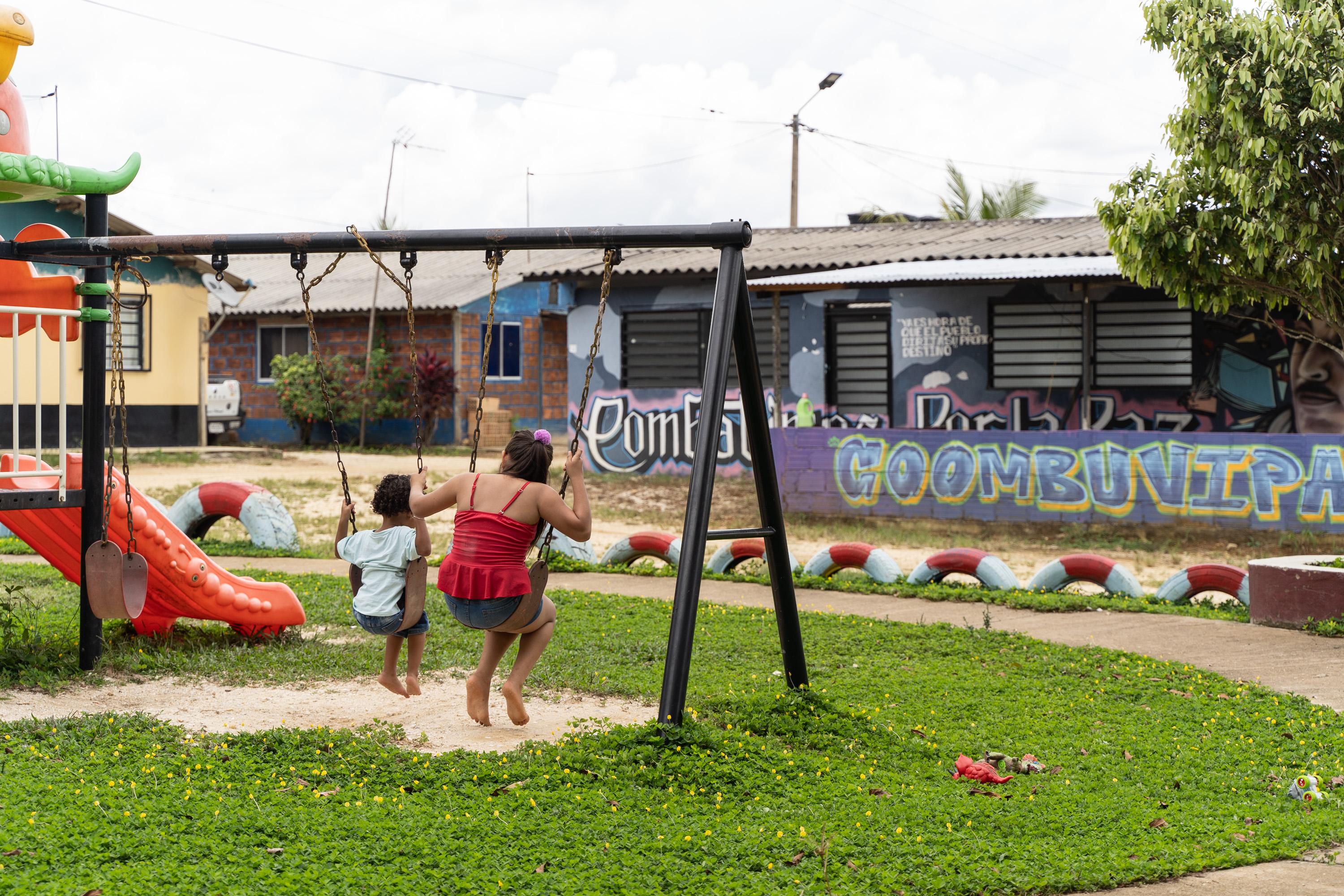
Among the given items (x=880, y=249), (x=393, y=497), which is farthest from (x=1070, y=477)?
(x=393, y=497)

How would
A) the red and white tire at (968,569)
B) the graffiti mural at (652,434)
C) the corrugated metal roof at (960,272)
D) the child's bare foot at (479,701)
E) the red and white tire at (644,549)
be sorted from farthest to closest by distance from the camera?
the graffiti mural at (652,434) → the corrugated metal roof at (960,272) → the red and white tire at (644,549) → the red and white tire at (968,569) → the child's bare foot at (479,701)

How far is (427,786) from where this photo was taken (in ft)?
14.9

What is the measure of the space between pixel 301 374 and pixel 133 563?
19960 millimetres

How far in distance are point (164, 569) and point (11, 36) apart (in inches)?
113

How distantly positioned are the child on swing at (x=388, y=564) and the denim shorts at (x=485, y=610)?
14.3 inches

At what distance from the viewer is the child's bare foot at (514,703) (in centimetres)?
536

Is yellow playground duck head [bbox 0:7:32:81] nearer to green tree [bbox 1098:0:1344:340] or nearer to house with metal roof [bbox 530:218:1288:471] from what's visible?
green tree [bbox 1098:0:1344:340]

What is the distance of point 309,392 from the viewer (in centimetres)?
2528

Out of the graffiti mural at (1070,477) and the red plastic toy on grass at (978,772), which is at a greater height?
the graffiti mural at (1070,477)

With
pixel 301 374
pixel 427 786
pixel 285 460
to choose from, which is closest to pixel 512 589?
pixel 427 786

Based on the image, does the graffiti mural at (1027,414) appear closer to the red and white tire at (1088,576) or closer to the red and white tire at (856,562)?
the red and white tire at (856,562)

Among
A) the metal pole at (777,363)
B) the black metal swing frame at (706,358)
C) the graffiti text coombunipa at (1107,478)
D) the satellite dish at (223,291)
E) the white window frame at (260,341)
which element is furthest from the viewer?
the white window frame at (260,341)

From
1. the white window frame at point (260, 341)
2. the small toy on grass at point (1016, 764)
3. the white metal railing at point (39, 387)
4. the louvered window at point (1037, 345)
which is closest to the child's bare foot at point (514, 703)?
the small toy on grass at point (1016, 764)

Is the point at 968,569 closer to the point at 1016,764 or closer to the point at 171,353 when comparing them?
the point at 1016,764
